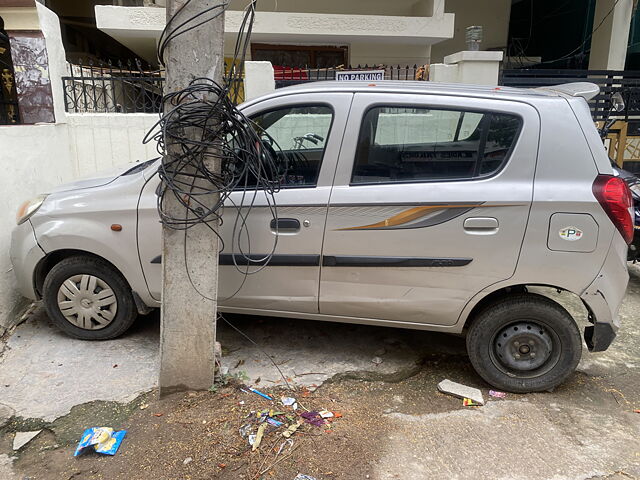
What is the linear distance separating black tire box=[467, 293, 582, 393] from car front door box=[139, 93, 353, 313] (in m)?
1.15

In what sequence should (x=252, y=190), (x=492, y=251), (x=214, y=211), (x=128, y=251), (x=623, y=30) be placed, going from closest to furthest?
(x=214, y=211) < (x=492, y=251) < (x=252, y=190) < (x=128, y=251) < (x=623, y=30)

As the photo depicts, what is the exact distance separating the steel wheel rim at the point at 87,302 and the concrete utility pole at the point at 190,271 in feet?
3.22

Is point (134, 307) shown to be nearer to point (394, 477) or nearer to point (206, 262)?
point (206, 262)

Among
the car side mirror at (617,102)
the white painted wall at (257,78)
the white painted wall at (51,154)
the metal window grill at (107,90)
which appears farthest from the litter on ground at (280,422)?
the car side mirror at (617,102)

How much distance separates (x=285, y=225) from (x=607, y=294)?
2052 mm

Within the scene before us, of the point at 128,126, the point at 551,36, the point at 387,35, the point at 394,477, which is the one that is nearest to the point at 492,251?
the point at 394,477

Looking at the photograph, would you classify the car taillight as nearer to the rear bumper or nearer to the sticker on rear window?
the rear bumper

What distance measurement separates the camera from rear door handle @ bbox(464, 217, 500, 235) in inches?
114

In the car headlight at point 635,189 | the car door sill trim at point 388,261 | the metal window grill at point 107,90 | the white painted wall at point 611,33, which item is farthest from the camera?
the white painted wall at point 611,33

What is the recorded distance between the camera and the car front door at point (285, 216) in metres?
3.10

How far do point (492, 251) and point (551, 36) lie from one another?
14.6 metres

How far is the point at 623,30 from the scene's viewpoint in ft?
35.2

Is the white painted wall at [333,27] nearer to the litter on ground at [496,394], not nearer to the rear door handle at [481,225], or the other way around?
the rear door handle at [481,225]

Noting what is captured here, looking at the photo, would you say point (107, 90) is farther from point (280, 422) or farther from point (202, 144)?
point (280, 422)
